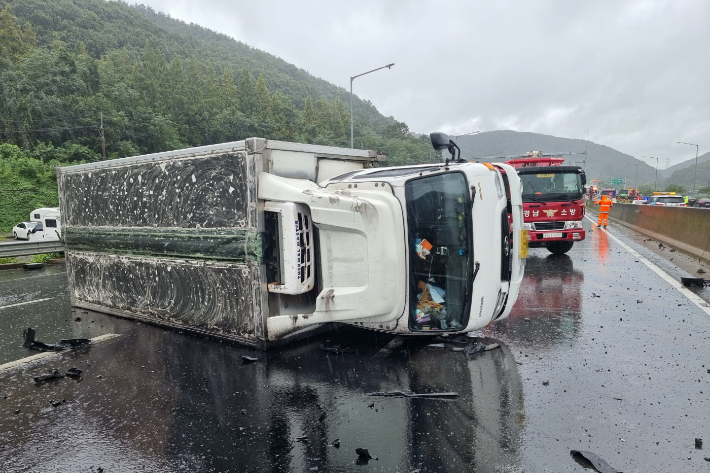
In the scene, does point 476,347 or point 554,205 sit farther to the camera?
point 554,205

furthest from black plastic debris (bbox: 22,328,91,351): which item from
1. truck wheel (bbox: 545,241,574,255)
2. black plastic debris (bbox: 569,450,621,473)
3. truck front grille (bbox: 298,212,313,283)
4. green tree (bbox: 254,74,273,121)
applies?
green tree (bbox: 254,74,273,121)

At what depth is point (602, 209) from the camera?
19719mm

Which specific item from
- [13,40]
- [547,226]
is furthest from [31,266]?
[13,40]

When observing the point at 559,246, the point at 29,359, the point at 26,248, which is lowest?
the point at 29,359

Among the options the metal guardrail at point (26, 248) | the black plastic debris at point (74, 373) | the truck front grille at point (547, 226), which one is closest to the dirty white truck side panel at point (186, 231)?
the black plastic debris at point (74, 373)

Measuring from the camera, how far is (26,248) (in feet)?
35.6

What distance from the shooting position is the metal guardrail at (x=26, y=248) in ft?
34.5

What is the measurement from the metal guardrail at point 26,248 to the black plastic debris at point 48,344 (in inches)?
237

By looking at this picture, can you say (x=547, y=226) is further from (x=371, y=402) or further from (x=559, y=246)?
(x=371, y=402)

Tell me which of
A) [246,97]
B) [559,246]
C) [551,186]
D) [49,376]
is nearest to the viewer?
[49,376]

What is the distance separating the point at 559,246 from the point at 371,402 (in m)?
9.69

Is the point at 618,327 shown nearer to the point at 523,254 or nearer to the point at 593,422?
the point at 523,254

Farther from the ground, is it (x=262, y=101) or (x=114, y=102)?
(x=262, y=101)

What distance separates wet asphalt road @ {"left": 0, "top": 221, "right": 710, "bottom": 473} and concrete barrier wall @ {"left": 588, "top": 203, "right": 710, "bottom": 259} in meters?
5.96
